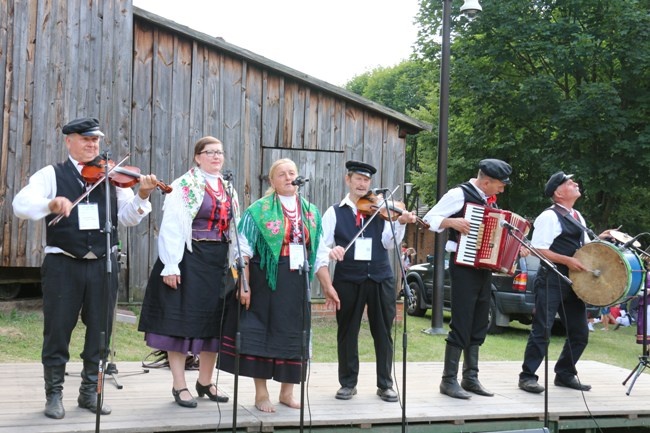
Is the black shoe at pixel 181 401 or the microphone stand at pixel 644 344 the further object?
the microphone stand at pixel 644 344

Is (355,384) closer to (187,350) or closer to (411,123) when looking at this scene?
(187,350)

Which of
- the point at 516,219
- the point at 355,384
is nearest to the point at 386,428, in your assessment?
the point at 355,384

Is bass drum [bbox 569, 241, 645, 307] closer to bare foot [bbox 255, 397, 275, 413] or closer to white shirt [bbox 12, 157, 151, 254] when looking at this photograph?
bare foot [bbox 255, 397, 275, 413]

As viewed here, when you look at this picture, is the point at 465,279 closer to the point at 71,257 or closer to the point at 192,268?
the point at 192,268

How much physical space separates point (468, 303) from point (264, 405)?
1850 mm

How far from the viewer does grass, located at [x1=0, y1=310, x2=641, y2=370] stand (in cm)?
847

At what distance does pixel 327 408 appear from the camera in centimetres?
561

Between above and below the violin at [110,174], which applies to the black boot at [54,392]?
below

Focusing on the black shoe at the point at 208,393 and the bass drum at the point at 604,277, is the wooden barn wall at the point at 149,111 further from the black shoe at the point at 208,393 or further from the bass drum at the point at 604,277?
the bass drum at the point at 604,277

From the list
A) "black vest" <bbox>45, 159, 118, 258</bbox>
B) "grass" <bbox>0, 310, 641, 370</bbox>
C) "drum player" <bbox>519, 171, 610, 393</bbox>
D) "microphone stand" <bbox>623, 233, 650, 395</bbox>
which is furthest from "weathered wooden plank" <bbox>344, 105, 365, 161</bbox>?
"black vest" <bbox>45, 159, 118, 258</bbox>

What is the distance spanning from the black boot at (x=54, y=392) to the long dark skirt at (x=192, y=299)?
633 millimetres

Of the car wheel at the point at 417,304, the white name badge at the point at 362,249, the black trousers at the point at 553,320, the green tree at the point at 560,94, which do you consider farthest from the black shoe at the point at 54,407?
the green tree at the point at 560,94

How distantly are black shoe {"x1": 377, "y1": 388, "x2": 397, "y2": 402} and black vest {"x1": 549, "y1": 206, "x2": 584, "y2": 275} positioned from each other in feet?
6.15

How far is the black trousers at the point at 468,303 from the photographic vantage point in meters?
6.15
